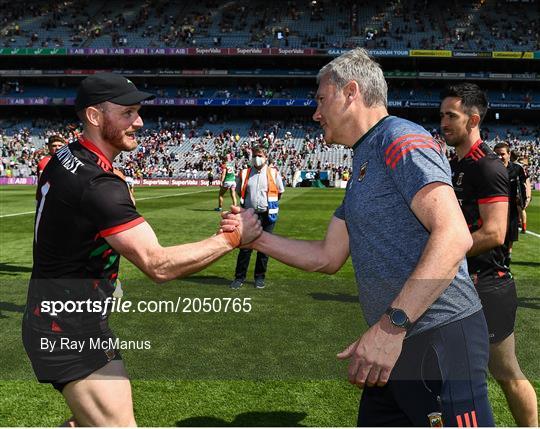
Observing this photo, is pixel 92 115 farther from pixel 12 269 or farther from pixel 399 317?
pixel 12 269

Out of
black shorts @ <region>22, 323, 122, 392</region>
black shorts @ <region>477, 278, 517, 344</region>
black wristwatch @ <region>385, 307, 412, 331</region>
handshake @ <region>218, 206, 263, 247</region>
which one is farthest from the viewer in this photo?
black shorts @ <region>477, 278, 517, 344</region>

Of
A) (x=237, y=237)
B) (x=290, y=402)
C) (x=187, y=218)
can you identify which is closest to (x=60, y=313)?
(x=237, y=237)

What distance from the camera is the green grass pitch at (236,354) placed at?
4402 millimetres

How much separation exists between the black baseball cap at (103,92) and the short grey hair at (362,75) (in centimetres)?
111

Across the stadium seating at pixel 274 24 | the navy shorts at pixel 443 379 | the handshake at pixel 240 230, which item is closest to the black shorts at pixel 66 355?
the handshake at pixel 240 230

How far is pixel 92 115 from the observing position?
2.94 m

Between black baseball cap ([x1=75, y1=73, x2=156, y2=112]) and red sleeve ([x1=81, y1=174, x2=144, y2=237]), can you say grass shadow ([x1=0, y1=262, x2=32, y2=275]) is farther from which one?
red sleeve ([x1=81, y1=174, x2=144, y2=237])

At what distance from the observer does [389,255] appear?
2.36 m

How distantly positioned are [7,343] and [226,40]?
6510cm

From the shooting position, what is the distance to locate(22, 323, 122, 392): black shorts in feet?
9.13

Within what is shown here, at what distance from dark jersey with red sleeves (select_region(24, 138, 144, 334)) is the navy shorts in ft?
4.81

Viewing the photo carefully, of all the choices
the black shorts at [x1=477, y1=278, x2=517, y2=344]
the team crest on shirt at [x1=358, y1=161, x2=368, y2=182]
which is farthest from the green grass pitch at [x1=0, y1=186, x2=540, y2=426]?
the team crest on shirt at [x1=358, y1=161, x2=368, y2=182]

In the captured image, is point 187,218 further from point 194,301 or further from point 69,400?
point 69,400

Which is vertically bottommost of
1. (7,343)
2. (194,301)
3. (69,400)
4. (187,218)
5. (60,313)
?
(187,218)
